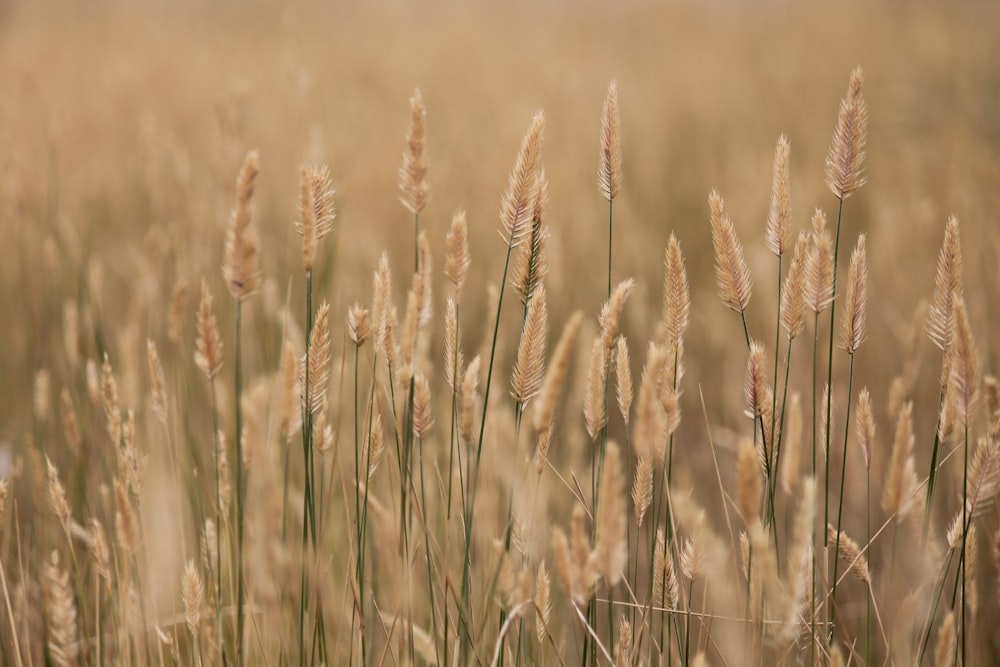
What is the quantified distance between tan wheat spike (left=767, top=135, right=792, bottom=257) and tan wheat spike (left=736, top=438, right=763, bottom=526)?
273mm

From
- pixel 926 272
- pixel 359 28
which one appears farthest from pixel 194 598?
pixel 359 28

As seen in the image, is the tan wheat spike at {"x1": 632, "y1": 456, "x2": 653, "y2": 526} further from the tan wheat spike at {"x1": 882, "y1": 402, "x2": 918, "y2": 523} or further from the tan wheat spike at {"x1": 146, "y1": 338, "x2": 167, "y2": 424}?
the tan wheat spike at {"x1": 146, "y1": 338, "x2": 167, "y2": 424}

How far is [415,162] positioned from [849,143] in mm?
399

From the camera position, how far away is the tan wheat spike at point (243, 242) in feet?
1.79

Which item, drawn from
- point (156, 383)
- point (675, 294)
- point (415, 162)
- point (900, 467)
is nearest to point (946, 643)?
point (900, 467)

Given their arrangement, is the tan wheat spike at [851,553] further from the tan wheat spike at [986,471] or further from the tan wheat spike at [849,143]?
the tan wheat spike at [849,143]

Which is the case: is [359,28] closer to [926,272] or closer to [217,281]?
[217,281]

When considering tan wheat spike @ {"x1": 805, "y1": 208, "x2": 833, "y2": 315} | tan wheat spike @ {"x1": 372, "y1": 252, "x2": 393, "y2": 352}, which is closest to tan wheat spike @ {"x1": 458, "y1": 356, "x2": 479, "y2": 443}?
tan wheat spike @ {"x1": 372, "y1": 252, "x2": 393, "y2": 352}

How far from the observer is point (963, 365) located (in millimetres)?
613

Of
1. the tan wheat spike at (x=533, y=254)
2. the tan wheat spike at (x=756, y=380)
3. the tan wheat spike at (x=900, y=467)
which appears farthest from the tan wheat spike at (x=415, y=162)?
the tan wheat spike at (x=900, y=467)

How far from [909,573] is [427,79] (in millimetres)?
3412

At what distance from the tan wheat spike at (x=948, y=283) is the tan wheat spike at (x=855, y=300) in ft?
0.20

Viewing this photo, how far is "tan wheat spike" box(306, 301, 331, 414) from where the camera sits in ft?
1.99

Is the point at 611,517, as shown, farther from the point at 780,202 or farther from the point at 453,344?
the point at 780,202
